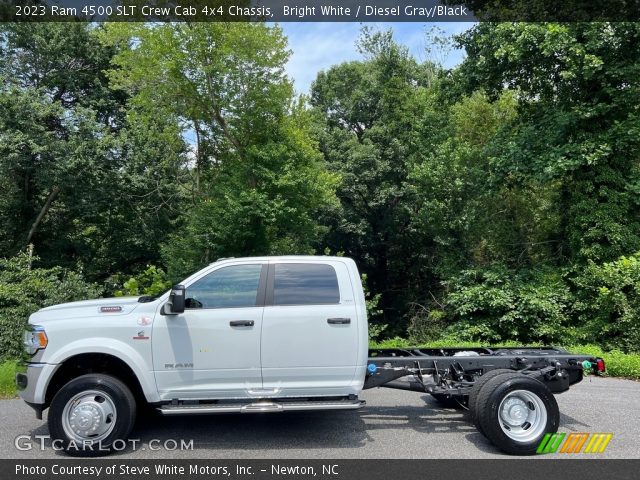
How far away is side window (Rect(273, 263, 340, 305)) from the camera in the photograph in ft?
19.9

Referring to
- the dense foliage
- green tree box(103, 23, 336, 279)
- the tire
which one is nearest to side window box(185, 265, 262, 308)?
the tire

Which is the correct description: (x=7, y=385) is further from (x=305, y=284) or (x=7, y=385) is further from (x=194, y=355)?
(x=305, y=284)

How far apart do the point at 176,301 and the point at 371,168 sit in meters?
23.6

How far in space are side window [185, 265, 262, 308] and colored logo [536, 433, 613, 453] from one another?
349cm

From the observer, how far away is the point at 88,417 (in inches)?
222

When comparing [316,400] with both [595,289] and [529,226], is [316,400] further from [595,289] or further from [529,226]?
[529,226]

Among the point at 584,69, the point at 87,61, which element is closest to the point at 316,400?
the point at 584,69

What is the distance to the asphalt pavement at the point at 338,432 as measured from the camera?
5.71 m

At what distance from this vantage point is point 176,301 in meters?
5.75

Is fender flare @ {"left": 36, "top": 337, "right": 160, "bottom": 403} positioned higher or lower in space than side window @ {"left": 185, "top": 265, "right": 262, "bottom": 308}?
lower

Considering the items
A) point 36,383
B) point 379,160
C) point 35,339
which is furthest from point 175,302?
point 379,160

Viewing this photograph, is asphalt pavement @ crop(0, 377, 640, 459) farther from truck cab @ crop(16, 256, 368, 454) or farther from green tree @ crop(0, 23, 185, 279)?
green tree @ crop(0, 23, 185, 279)

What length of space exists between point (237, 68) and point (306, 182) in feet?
17.8
